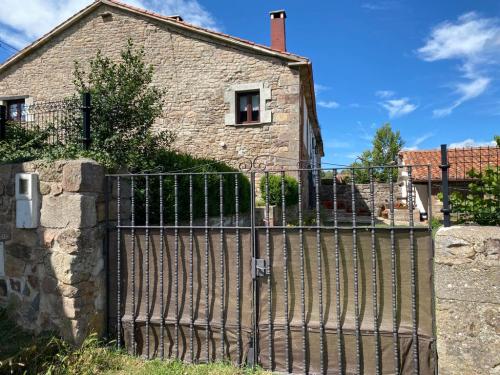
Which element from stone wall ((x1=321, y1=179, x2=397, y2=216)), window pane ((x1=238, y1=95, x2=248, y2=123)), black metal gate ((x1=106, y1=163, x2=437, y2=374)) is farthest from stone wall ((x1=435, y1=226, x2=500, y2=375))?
stone wall ((x1=321, y1=179, x2=397, y2=216))

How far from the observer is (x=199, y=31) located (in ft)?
35.5

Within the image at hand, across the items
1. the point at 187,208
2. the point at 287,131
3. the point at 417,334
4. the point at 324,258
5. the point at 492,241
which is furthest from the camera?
the point at 287,131

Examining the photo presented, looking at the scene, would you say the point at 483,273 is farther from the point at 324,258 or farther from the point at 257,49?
the point at 257,49

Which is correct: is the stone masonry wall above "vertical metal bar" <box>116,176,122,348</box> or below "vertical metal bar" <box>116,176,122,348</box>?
above

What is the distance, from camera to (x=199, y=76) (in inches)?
435

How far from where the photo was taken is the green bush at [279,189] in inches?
362

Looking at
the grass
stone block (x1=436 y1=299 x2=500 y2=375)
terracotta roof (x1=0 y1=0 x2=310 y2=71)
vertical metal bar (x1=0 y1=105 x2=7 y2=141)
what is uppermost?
terracotta roof (x1=0 y1=0 x2=310 y2=71)

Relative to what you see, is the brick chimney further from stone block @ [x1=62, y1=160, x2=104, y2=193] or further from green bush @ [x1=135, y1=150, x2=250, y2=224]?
stone block @ [x1=62, y1=160, x2=104, y2=193]

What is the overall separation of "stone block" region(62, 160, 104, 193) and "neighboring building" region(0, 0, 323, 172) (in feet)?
23.5

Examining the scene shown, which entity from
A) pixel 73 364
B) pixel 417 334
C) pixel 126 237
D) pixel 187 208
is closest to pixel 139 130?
pixel 187 208

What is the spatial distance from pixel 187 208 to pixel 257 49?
254 inches

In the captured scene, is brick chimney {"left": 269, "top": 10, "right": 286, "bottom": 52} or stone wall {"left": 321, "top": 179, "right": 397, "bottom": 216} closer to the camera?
brick chimney {"left": 269, "top": 10, "right": 286, "bottom": 52}

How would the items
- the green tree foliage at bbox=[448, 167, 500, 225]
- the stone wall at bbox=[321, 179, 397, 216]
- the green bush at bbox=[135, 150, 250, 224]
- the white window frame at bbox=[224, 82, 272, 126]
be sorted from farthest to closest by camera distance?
the stone wall at bbox=[321, 179, 397, 216] → the white window frame at bbox=[224, 82, 272, 126] → the green bush at bbox=[135, 150, 250, 224] → the green tree foliage at bbox=[448, 167, 500, 225]

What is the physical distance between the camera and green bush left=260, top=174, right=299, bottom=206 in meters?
9.19
